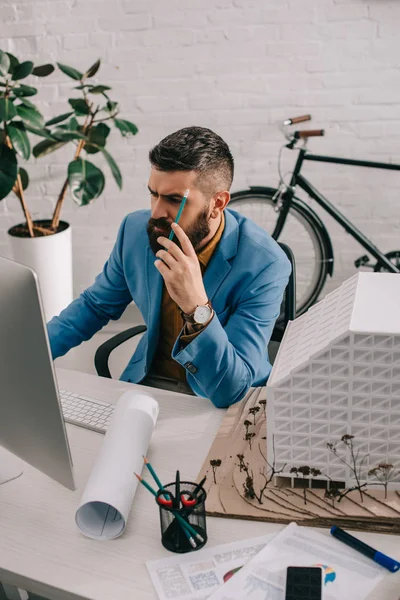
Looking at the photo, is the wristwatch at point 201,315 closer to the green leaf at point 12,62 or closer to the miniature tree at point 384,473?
the miniature tree at point 384,473

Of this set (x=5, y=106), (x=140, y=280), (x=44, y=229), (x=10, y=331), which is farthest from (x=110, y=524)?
(x=44, y=229)

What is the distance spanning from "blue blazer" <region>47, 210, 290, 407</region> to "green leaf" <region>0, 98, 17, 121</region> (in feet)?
3.71

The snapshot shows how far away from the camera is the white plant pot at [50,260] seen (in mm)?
3135

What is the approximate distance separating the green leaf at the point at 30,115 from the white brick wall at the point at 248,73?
59cm

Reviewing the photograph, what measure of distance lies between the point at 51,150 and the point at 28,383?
2.18 metres

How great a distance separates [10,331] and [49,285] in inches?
88.2

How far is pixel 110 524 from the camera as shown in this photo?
1.14m

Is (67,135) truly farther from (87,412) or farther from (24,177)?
(87,412)

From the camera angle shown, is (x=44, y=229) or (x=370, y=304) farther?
(x=44, y=229)

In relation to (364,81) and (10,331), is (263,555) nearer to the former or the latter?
(10,331)

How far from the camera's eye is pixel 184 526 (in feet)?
3.55

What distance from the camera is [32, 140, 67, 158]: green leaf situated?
3066mm

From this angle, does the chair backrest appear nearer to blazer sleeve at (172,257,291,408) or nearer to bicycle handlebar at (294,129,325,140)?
blazer sleeve at (172,257,291,408)

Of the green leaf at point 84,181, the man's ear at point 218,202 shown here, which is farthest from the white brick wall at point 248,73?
the man's ear at point 218,202
